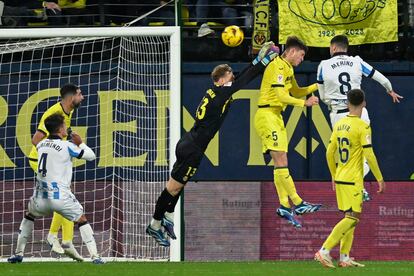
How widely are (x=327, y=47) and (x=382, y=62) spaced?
0.84 m

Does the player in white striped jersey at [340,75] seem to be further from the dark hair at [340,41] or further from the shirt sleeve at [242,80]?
the shirt sleeve at [242,80]

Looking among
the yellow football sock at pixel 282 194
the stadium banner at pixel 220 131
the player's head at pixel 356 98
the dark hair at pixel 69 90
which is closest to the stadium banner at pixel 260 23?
the stadium banner at pixel 220 131

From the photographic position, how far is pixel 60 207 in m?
15.2

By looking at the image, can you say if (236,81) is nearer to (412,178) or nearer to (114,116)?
(114,116)

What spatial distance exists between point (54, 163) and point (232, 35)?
511cm

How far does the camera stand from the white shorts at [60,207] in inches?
599

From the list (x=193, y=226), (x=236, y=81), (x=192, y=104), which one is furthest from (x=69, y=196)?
(x=192, y=104)

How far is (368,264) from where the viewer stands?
51.6 feet

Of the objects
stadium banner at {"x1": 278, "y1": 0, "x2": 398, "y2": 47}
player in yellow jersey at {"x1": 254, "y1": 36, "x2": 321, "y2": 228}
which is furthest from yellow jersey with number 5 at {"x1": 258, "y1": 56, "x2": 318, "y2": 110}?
stadium banner at {"x1": 278, "y1": 0, "x2": 398, "y2": 47}

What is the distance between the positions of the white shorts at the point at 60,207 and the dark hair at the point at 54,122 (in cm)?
77

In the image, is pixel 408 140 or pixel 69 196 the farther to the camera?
pixel 408 140

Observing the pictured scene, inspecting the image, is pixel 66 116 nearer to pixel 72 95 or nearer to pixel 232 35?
pixel 72 95

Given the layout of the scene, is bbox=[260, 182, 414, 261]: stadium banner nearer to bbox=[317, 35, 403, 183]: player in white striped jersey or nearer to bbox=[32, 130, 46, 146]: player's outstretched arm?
bbox=[317, 35, 403, 183]: player in white striped jersey

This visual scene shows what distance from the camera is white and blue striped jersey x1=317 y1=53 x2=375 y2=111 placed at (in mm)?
16859
